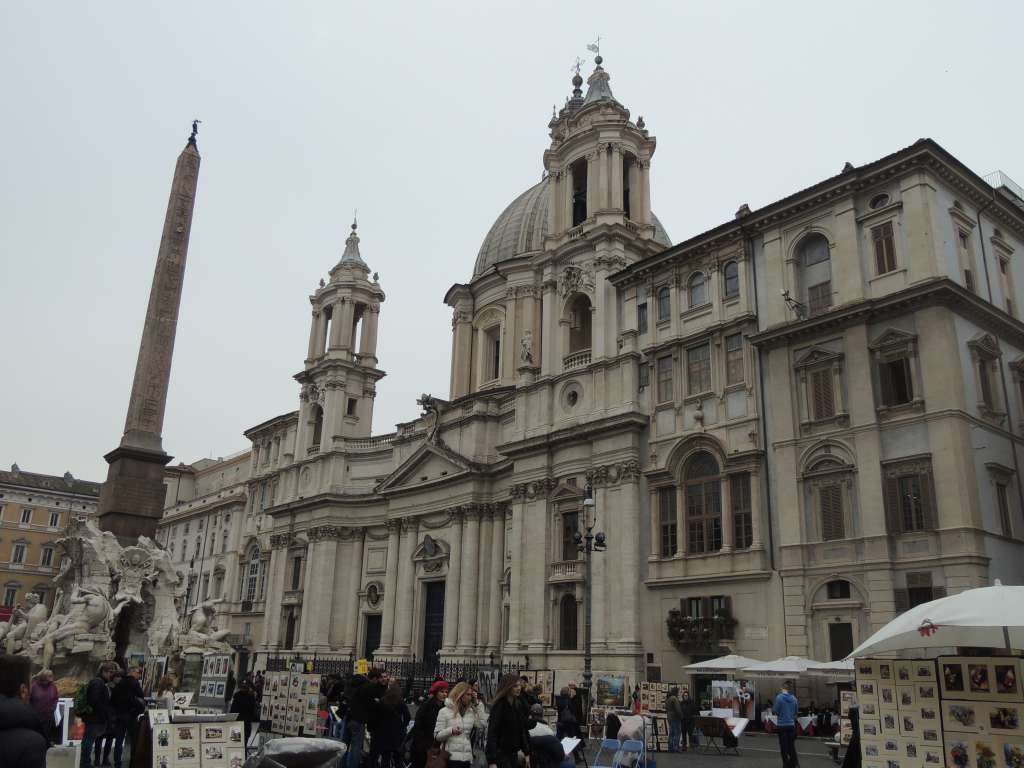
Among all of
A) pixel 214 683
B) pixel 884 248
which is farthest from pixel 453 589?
pixel 884 248

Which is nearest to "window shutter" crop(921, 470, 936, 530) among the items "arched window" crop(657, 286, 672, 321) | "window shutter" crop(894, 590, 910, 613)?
"window shutter" crop(894, 590, 910, 613)

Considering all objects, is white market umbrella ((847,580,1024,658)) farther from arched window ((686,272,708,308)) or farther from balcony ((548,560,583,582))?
balcony ((548,560,583,582))

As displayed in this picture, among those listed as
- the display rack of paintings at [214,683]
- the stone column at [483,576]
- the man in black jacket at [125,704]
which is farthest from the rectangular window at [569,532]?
the man in black jacket at [125,704]

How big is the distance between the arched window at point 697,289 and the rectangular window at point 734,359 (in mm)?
2289

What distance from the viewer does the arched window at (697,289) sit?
34.0 m

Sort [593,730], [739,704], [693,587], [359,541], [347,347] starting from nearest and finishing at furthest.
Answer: [593,730] < [739,704] < [693,587] < [359,541] < [347,347]

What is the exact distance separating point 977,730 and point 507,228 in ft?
151

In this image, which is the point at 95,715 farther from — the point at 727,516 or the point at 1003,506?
the point at 1003,506

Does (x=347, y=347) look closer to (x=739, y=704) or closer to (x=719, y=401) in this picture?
(x=719, y=401)

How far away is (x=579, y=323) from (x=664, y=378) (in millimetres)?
8841

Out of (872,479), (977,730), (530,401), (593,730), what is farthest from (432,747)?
(530,401)

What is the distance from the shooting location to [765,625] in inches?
1113

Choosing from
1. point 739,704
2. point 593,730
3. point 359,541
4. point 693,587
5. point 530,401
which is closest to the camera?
point 593,730

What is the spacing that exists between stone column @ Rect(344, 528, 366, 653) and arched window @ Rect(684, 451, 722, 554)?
24.4 meters
